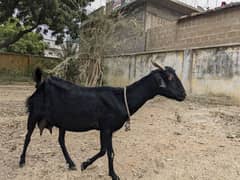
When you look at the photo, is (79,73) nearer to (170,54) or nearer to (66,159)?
(170,54)

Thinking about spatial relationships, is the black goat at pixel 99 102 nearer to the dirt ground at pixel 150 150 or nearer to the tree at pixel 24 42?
the dirt ground at pixel 150 150

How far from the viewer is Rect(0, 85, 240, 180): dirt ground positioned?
2.77 metres

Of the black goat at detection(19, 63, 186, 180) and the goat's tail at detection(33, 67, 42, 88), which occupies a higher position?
the goat's tail at detection(33, 67, 42, 88)

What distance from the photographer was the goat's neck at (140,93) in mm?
2609

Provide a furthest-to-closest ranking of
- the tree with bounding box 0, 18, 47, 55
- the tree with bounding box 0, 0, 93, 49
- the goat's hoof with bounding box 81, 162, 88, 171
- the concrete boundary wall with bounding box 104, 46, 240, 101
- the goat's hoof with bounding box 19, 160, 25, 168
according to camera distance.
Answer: the tree with bounding box 0, 18, 47, 55 < the tree with bounding box 0, 0, 93, 49 < the concrete boundary wall with bounding box 104, 46, 240, 101 < the goat's hoof with bounding box 19, 160, 25, 168 < the goat's hoof with bounding box 81, 162, 88, 171

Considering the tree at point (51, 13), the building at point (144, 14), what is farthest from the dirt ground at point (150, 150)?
the tree at point (51, 13)

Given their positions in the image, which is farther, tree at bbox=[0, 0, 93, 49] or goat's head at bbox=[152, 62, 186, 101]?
tree at bbox=[0, 0, 93, 49]

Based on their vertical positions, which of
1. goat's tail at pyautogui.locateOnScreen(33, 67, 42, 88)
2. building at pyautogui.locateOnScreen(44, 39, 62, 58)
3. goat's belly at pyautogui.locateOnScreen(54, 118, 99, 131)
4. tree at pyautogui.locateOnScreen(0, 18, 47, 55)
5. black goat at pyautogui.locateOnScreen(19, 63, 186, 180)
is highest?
tree at pyautogui.locateOnScreen(0, 18, 47, 55)

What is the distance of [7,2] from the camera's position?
12633 millimetres

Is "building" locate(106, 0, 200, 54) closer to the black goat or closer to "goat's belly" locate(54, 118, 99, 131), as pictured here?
the black goat

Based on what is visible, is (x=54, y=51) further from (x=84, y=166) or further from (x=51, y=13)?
(x=84, y=166)

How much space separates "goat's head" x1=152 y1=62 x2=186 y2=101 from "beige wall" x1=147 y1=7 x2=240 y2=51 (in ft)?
19.7

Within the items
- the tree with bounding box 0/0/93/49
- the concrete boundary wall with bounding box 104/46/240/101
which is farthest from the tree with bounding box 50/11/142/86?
the tree with bounding box 0/0/93/49

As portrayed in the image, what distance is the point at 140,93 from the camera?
2627 millimetres
